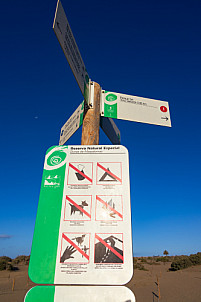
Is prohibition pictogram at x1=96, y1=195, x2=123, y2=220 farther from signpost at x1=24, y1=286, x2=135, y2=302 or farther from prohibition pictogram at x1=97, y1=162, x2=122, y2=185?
signpost at x1=24, y1=286, x2=135, y2=302

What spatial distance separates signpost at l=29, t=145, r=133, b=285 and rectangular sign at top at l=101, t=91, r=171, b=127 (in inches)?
41.9

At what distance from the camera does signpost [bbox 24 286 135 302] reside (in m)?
1.08

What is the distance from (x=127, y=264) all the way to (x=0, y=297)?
1370 centimetres

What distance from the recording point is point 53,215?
1.31 meters

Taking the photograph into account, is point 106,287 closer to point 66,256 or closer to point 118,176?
point 66,256

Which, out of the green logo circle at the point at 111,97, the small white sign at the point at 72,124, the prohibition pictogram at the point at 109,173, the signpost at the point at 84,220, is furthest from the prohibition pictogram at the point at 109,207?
the green logo circle at the point at 111,97

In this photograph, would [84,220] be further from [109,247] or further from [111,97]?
[111,97]

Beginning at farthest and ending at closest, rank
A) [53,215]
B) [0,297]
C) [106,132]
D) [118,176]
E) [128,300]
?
[0,297]
[106,132]
[118,176]
[53,215]
[128,300]

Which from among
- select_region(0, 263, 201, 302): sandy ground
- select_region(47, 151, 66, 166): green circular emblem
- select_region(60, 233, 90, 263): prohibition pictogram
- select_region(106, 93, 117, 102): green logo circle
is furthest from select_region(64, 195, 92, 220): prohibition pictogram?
select_region(0, 263, 201, 302): sandy ground

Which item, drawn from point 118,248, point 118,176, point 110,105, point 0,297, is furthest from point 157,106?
point 0,297

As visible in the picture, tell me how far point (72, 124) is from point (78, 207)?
166 centimetres

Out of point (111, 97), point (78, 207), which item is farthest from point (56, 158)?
point (111, 97)

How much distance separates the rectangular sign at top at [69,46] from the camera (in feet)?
4.73

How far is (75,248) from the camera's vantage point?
A: 3.97 feet
